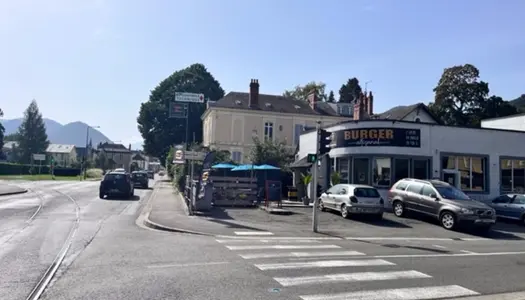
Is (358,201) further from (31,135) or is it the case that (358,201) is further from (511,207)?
(31,135)

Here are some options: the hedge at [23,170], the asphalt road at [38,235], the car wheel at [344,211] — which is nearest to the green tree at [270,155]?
the car wheel at [344,211]

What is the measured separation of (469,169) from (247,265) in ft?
69.0

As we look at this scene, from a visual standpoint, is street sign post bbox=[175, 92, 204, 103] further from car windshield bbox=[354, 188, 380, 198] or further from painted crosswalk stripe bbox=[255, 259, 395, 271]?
painted crosswalk stripe bbox=[255, 259, 395, 271]

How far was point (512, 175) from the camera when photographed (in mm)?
26766

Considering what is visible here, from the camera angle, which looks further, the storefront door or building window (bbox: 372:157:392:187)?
the storefront door

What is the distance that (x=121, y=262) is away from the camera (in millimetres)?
8789

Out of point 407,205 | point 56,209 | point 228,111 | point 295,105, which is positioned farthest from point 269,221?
point 295,105

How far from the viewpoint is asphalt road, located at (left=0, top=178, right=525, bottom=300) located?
22.7ft

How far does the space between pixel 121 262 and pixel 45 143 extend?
11199 centimetres

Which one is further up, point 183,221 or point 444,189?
point 444,189

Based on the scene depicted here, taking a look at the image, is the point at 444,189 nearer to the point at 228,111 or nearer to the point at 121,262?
the point at 121,262

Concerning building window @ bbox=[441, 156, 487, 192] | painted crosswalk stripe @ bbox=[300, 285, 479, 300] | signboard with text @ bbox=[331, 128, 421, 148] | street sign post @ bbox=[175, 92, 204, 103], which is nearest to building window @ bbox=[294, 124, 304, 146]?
signboard with text @ bbox=[331, 128, 421, 148]

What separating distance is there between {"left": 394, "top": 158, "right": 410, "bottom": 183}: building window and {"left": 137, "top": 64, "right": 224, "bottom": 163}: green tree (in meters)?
41.2

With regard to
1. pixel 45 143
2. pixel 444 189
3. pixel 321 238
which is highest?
pixel 45 143
